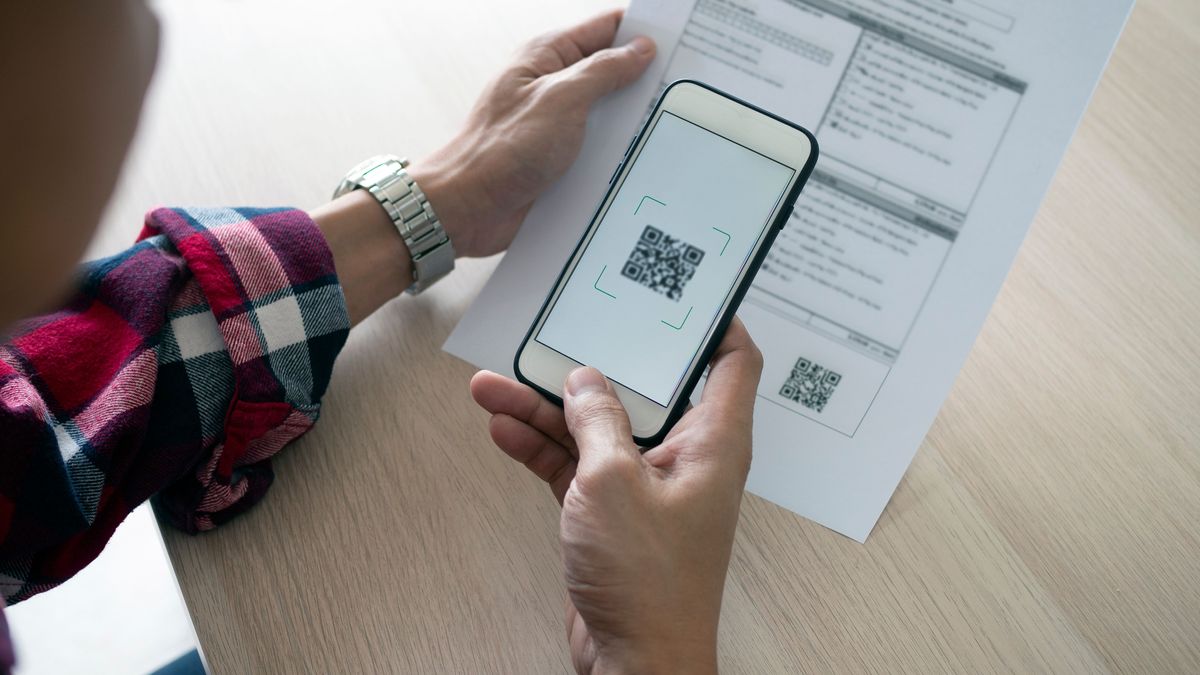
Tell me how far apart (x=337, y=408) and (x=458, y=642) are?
0.54ft

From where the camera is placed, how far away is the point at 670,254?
0.48 metres

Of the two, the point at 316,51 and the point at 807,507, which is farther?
the point at 316,51

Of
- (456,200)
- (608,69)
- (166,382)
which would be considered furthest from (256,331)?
(608,69)

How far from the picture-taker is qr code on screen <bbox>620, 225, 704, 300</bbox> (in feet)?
1.55

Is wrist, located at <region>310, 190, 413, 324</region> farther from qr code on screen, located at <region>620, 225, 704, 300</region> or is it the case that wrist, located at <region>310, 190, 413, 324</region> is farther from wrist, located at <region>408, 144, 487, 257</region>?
qr code on screen, located at <region>620, 225, 704, 300</region>

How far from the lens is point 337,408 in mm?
515

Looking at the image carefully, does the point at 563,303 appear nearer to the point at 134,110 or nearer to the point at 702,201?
the point at 702,201

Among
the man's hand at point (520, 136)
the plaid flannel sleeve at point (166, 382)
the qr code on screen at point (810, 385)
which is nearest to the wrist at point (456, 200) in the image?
the man's hand at point (520, 136)

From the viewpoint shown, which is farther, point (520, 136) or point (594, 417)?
point (520, 136)

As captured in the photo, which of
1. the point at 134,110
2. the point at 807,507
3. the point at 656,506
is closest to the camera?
the point at 134,110

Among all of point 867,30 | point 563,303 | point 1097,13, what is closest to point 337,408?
point 563,303

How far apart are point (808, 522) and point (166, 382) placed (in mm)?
374

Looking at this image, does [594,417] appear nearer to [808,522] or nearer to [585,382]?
[585,382]

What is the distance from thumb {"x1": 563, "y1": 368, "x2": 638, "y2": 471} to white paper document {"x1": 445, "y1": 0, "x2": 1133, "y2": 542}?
10 centimetres
